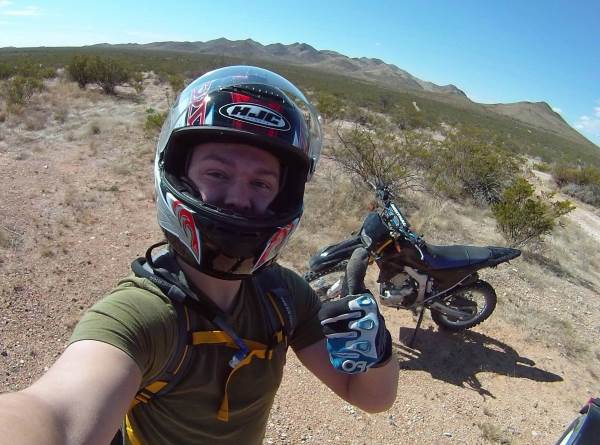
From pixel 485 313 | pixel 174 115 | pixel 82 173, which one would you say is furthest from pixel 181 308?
pixel 82 173

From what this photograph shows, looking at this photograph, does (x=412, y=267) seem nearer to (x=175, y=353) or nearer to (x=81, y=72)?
(x=175, y=353)

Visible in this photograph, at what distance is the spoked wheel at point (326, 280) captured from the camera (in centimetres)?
402

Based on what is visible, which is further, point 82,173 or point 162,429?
point 82,173

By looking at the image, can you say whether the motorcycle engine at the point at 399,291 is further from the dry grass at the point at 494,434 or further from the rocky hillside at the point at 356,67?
the rocky hillside at the point at 356,67

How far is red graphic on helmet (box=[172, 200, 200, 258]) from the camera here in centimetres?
121

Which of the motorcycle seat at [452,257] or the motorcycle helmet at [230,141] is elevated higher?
the motorcycle helmet at [230,141]

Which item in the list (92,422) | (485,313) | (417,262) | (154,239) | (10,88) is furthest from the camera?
(10,88)

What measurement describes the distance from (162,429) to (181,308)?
31cm

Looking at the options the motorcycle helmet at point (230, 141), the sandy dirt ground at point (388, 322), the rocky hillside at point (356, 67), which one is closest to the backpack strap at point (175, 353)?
the motorcycle helmet at point (230, 141)

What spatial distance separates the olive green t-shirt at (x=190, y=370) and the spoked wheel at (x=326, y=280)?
9.01ft

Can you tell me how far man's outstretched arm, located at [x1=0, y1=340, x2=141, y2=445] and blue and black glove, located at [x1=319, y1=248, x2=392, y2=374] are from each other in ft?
2.02

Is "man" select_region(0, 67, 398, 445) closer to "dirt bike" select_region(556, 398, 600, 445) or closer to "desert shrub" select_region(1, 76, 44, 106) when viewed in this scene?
"dirt bike" select_region(556, 398, 600, 445)

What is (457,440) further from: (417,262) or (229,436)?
(229,436)

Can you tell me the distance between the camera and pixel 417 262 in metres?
3.78
